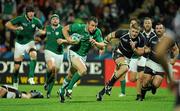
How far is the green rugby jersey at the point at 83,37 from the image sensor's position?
13.8m

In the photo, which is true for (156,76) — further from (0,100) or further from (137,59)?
(0,100)

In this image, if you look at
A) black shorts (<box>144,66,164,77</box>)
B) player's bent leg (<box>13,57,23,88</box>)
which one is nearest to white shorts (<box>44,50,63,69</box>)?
player's bent leg (<box>13,57,23,88</box>)

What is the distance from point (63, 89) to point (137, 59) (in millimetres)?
3507

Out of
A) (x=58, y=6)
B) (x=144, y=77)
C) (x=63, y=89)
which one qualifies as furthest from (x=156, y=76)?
(x=58, y=6)

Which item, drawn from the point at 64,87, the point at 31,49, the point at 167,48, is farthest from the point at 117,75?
the point at 167,48

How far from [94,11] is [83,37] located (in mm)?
9928

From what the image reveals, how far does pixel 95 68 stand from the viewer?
2108cm

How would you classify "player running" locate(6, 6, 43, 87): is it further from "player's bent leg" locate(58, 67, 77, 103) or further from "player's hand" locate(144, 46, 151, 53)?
"player's hand" locate(144, 46, 151, 53)

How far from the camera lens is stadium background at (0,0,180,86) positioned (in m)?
20.9

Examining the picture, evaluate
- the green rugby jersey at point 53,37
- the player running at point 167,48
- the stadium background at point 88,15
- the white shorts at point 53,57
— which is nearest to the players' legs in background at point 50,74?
the white shorts at point 53,57

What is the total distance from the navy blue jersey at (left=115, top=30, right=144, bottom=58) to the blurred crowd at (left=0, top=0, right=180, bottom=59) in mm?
6111

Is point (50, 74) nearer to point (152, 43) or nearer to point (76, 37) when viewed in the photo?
point (76, 37)

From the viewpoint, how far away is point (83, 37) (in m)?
14.0

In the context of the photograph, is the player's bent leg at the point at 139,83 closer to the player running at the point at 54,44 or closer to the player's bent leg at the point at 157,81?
the player's bent leg at the point at 157,81
